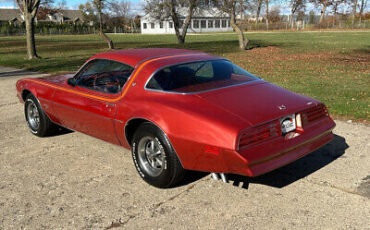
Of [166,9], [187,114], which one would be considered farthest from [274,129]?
[166,9]

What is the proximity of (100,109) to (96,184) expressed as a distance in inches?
34.0

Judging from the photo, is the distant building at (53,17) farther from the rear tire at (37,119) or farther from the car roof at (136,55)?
the car roof at (136,55)

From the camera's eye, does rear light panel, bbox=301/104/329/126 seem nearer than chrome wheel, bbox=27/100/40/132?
Yes

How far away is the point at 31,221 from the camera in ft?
10.3

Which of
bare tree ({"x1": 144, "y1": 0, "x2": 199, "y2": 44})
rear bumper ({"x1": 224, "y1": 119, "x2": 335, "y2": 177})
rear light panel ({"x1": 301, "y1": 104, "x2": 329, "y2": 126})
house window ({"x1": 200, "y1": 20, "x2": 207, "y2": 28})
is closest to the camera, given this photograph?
rear bumper ({"x1": 224, "y1": 119, "x2": 335, "y2": 177})

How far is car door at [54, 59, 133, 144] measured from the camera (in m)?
4.08

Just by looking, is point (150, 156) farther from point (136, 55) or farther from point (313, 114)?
point (313, 114)

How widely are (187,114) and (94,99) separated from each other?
4.77 ft

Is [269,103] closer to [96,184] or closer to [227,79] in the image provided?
[227,79]

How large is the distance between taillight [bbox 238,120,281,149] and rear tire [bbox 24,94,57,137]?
3305mm

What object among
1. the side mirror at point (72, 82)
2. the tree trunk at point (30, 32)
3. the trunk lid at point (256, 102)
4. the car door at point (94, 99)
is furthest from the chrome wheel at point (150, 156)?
the tree trunk at point (30, 32)

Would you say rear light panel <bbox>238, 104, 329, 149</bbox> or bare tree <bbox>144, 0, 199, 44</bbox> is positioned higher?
bare tree <bbox>144, 0, 199, 44</bbox>

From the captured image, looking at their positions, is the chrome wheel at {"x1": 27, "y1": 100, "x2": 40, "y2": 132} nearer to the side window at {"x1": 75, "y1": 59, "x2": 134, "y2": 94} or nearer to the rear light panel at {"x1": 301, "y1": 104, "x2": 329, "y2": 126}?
the side window at {"x1": 75, "y1": 59, "x2": 134, "y2": 94}

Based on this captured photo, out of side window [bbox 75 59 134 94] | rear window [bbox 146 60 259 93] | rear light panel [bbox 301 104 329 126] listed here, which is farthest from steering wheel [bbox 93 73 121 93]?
rear light panel [bbox 301 104 329 126]
